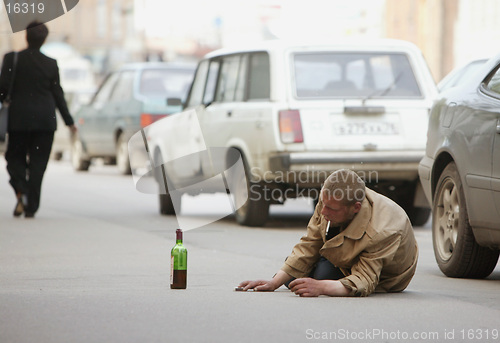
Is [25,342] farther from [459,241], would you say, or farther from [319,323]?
[459,241]

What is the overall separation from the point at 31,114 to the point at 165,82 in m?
8.38

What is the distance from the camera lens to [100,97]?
76.7 ft

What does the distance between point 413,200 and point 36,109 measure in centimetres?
423

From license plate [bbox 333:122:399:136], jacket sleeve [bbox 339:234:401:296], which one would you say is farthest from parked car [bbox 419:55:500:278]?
license plate [bbox 333:122:399:136]

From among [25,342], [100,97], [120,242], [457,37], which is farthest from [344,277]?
[457,37]

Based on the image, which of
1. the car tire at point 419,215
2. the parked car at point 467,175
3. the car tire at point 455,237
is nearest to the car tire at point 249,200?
the car tire at point 419,215

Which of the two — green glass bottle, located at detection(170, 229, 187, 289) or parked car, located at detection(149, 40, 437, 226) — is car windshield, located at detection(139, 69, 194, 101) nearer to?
parked car, located at detection(149, 40, 437, 226)

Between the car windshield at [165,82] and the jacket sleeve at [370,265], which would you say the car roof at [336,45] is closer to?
the jacket sleeve at [370,265]

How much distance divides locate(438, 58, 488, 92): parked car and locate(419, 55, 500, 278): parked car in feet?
14.8

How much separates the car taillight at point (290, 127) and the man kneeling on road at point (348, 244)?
4.96 metres

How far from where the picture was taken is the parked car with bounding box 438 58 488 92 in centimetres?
1340

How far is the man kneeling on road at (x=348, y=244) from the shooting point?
21.6 ft

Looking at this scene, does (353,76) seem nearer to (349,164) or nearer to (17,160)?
(349,164)

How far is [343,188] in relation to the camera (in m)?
6.53
